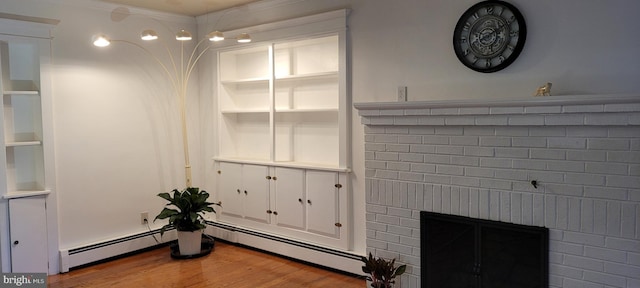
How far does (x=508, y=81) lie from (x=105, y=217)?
11.9 feet

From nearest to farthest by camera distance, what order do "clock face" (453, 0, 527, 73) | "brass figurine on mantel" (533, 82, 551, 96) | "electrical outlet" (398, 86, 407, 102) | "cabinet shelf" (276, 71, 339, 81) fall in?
1. "brass figurine on mantel" (533, 82, 551, 96)
2. "clock face" (453, 0, 527, 73)
3. "electrical outlet" (398, 86, 407, 102)
4. "cabinet shelf" (276, 71, 339, 81)

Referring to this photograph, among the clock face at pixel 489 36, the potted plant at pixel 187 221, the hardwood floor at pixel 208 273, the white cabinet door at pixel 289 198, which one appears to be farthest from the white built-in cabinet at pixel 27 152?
the clock face at pixel 489 36

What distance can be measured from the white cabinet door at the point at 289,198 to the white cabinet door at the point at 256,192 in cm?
13

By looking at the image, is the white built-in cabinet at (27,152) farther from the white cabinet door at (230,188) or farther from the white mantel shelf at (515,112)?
the white mantel shelf at (515,112)

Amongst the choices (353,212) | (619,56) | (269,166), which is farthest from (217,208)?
(619,56)

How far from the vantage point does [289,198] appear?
166 inches

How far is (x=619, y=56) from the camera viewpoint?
102 inches

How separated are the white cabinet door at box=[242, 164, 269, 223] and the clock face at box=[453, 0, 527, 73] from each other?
7.07ft

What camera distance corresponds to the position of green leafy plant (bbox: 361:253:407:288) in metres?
3.17

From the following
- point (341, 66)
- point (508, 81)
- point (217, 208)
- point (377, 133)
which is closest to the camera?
point (508, 81)

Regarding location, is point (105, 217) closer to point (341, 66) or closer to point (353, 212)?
point (353, 212)

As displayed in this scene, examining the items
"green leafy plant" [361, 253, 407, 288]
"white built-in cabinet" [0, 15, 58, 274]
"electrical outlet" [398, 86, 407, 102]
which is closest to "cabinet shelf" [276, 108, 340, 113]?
"electrical outlet" [398, 86, 407, 102]

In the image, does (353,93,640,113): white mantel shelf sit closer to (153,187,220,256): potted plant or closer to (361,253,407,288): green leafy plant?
(361,253,407,288): green leafy plant

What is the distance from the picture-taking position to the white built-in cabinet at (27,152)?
Answer: 366 centimetres
